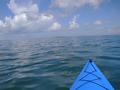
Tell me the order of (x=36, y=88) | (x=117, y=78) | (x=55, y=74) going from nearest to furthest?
(x=36, y=88) < (x=117, y=78) < (x=55, y=74)

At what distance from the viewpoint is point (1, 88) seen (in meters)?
13.3

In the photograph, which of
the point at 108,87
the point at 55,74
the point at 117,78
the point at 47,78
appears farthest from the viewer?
the point at 55,74

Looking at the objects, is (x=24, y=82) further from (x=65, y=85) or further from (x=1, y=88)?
(x=65, y=85)

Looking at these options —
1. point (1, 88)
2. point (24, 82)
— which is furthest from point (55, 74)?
point (1, 88)

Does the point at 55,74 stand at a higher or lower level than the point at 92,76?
lower

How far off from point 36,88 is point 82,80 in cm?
672

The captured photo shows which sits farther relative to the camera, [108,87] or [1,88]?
[1,88]

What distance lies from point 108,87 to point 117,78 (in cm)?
844

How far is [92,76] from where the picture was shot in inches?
287

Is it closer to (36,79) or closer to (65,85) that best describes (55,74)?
(36,79)

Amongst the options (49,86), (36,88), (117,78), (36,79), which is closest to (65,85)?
(49,86)

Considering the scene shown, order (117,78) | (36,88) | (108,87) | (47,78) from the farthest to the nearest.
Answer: (47,78)
(117,78)
(36,88)
(108,87)

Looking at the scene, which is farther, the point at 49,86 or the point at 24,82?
the point at 24,82

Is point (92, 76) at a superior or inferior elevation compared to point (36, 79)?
superior
